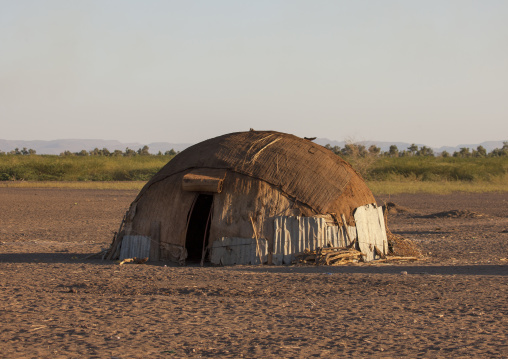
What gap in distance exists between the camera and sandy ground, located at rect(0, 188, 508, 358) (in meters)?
6.73

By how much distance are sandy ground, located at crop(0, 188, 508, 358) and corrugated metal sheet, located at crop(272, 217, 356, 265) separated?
0.49 metres

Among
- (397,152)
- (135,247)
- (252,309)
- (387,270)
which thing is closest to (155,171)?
(397,152)

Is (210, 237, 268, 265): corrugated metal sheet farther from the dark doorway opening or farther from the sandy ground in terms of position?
the dark doorway opening

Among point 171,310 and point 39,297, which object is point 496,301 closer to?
point 171,310

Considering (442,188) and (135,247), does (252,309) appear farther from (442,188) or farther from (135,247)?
(442,188)

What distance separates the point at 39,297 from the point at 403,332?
16.4 feet

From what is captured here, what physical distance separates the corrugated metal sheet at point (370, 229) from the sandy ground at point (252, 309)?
60 cm

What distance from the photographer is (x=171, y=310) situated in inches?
332

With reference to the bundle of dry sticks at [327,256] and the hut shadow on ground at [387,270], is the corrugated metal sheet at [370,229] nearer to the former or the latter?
the bundle of dry sticks at [327,256]

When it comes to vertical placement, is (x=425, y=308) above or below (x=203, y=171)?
below

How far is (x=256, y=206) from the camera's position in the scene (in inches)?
481

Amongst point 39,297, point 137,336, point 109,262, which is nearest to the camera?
point 137,336

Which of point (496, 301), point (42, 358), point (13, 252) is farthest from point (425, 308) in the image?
point (13, 252)

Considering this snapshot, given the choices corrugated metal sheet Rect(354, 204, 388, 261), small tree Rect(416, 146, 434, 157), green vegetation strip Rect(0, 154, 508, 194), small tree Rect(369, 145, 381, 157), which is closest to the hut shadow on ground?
corrugated metal sheet Rect(354, 204, 388, 261)
